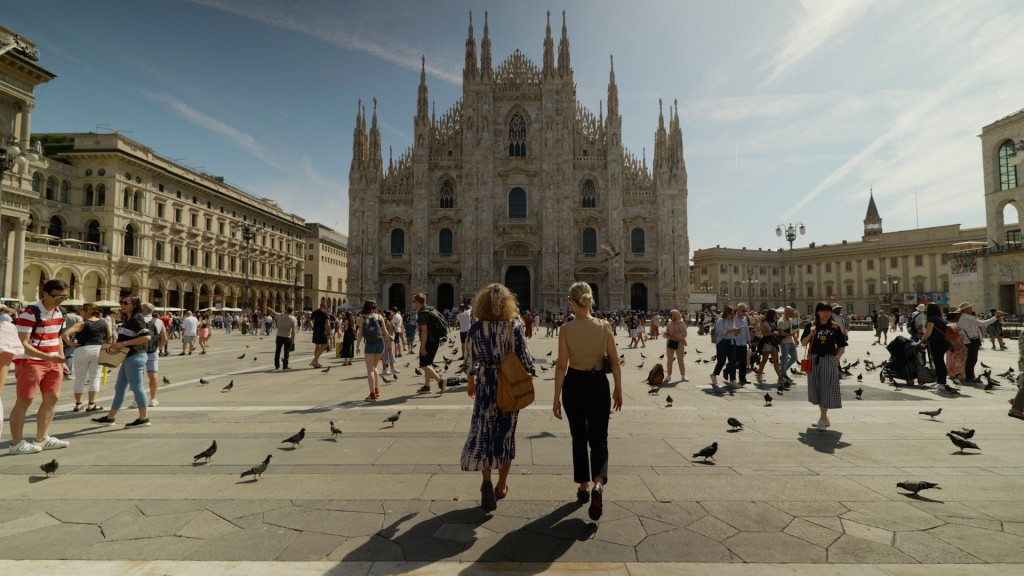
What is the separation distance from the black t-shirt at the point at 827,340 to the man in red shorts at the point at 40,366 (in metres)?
8.49

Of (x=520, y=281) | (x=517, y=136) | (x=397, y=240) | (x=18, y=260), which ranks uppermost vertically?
(x=517, y=136)

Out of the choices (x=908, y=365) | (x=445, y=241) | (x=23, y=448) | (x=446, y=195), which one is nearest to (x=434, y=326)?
(x=23, y=448)

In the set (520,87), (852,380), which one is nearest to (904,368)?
(852,380)

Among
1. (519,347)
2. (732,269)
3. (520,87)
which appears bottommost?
(519,347)

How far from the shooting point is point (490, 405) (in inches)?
146

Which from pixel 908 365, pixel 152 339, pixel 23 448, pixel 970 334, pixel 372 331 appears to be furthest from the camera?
pixel 970 334

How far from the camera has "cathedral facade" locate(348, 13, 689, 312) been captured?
42531 millimetres

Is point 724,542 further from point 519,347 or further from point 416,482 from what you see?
point 416,482

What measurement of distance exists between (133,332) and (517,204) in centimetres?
3878

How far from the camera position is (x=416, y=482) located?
4.14 metres

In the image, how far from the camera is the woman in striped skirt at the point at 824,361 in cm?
609

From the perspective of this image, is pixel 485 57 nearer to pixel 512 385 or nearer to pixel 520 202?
pixel 520 202

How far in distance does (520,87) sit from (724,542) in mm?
45324

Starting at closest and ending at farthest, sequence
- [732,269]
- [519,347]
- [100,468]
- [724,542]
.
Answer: [724,542]
[519,347]
[100,468]
[732,269]
